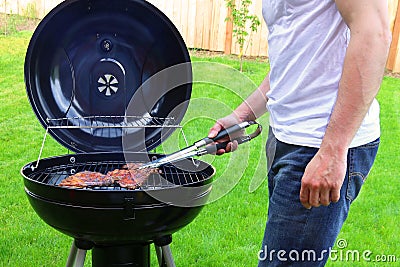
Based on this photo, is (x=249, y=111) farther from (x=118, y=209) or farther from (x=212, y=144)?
(x=118, y=209)

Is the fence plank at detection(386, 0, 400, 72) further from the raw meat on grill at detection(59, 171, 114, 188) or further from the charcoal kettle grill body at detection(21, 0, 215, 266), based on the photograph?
the raw meat on grill at detection(59, 171, 114, 188)

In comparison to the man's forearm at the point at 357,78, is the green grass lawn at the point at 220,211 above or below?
below

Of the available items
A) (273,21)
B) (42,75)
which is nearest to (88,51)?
(42,75)

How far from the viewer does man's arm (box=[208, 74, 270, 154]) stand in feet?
6.40

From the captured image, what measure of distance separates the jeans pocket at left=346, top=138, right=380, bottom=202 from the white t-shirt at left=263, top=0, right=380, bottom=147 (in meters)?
0.03

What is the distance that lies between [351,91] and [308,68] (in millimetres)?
175

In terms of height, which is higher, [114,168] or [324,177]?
[324,177]

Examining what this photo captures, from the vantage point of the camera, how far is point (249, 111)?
200 centimetres

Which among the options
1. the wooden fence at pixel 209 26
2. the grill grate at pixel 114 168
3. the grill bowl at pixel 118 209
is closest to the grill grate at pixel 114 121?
the grill grate at pixel 114 168

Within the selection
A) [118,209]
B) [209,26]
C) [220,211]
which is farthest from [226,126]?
[209,26]

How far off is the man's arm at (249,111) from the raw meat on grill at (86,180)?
0.46 metres

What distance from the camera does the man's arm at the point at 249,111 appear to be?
1951 mm

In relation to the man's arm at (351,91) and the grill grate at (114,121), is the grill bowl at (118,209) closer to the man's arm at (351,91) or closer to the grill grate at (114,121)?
the grill grate at (114,121)

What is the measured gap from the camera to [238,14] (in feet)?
23.7
